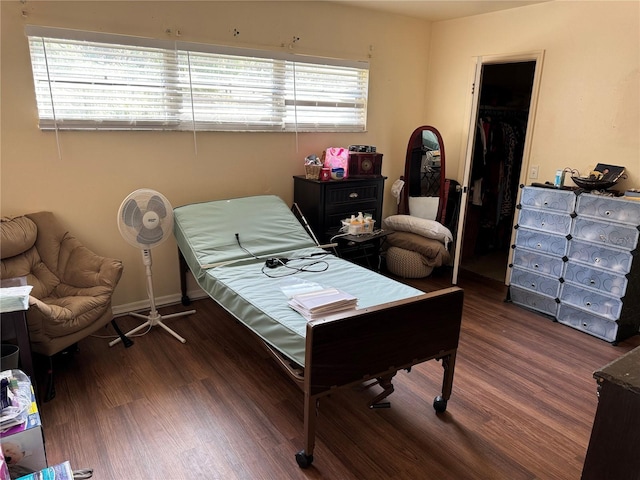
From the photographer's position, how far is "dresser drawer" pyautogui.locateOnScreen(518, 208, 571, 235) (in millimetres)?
3355

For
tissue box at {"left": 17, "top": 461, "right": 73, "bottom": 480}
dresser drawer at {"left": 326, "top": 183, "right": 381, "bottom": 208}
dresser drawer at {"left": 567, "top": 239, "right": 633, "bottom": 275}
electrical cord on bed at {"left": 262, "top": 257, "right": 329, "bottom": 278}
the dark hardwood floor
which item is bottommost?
the dark hardwood floor

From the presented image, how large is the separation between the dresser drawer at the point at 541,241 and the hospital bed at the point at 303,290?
1.54 m

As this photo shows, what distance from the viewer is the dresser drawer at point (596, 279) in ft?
10.1

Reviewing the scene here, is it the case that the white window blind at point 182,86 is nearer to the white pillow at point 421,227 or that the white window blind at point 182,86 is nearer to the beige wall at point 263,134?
the beige wall at point 263,134

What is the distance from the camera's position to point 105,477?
188 cm

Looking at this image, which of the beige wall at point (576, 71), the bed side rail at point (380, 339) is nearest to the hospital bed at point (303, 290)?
the bed side rail at point (380, 339)

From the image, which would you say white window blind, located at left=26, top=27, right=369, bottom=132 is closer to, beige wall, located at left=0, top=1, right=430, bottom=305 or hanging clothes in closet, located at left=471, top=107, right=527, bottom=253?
beige wall, located at left=0, top=1, right=430, bottom=305

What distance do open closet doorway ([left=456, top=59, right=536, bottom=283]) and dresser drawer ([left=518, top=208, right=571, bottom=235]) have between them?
923mm

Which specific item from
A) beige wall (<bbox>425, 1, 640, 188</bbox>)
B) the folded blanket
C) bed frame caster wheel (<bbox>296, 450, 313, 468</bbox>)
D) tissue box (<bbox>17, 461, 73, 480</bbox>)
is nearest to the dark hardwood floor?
bed frame caster wheel (<bbox>296, 450, 313, 468</bbox>)

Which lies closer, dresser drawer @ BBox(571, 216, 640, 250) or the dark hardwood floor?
the dark hardwood floor

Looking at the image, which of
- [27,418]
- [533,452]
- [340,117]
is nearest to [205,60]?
[340,117]

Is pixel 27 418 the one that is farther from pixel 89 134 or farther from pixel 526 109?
pixel 526 109

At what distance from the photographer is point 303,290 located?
8.01 ft

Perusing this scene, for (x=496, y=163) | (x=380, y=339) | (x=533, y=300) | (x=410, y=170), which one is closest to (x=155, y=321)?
(x=380, y=339)
